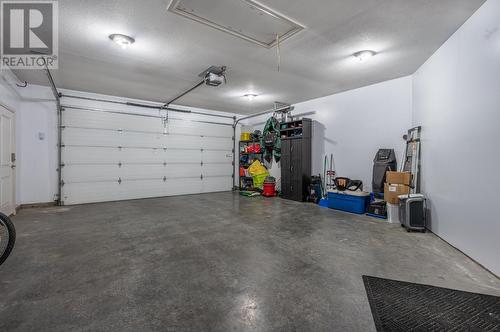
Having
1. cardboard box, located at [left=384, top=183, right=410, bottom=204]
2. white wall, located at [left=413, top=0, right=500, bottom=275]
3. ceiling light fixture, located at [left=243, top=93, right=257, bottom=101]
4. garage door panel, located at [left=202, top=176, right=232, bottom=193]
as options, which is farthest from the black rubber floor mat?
garage door panel, located at [left=202, top=176, right=232, bottom=193]

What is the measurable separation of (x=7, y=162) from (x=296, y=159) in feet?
21.5

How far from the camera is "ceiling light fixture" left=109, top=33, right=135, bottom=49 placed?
3258 mm

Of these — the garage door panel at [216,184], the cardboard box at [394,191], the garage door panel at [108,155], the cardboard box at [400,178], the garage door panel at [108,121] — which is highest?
the garage door panel at [108,121]

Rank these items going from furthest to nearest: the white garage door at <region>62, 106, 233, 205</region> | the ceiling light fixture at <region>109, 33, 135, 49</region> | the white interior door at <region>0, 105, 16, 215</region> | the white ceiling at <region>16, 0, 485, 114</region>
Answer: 1. the white garage door at <region>62, 106, 233, 205</region>
2. the white interior door at <region>0, 105, 16, 215</region>
3. the ceiling light fixture at <region>109, 33, 135, 49</region>
4. the white ceiling at <region>16, 0, 485, 114</region>

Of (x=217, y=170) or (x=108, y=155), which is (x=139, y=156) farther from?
(x=217, y=170)

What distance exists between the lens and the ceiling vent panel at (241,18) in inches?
102

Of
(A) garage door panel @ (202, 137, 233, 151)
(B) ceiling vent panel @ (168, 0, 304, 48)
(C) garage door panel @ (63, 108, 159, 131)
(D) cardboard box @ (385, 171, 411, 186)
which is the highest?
(B) ceiling vent panel @ (168, 0, 304, 48)

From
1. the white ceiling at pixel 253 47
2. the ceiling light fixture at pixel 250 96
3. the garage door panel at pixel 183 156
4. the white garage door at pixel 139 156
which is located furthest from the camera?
the garage door panel at pixel 183 156

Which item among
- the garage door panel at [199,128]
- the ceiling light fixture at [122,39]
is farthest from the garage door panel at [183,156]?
the ceiling light fixture at [122,39]

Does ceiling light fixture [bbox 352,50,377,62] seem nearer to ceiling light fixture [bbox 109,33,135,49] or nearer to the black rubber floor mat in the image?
the black rubber floor mat

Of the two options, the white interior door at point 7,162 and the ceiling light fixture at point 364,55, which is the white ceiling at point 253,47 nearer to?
the ceiling light fixture at point 364,55

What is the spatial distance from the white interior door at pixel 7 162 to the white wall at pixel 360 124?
7.03 metres

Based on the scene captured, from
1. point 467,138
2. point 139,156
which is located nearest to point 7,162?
point 139,156

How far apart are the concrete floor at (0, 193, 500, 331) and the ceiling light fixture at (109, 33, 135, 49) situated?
2948 millimetres
